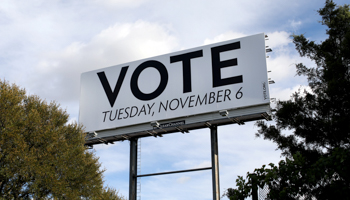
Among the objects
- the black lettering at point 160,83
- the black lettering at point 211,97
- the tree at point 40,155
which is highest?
the black lettering at point 160,83

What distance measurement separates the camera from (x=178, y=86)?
84.3 feet

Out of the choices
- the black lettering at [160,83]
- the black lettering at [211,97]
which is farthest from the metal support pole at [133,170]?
the black lettering at [211,97]

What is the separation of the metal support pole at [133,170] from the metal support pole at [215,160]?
5.45m

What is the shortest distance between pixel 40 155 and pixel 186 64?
10536 millimetres

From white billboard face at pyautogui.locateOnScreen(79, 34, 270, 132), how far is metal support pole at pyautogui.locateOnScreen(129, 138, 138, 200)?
58.8 inches

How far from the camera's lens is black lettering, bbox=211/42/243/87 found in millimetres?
24156

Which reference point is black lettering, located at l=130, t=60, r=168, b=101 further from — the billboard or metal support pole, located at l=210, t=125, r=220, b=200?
metal support pole, located at l=210, t=125, r=220, b=200

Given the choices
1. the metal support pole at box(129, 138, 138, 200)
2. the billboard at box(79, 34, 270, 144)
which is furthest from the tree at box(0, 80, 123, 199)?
the billboard at box(79, 34, 270, 144)

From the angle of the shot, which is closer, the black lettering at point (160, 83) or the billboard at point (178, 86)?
the billboard at point (178, 86)

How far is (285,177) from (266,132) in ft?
56.0

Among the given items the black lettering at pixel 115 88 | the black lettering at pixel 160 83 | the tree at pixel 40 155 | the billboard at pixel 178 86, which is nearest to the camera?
the tree at pixel 40 155

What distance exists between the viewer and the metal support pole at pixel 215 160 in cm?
2248

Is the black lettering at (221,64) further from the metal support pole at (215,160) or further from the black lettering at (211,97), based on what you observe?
the metal support pole at (215,160)

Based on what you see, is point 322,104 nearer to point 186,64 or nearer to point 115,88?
point 186,64
